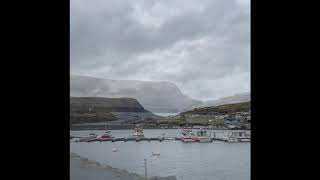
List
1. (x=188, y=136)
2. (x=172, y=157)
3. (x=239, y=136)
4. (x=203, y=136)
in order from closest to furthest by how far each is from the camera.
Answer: (x=239, y=136) → (x=203, y=136) → (x=188, y=136) → (x=172, y=157)

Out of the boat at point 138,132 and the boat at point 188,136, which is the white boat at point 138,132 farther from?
the boat at point 188,136

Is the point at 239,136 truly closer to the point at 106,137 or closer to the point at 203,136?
the point at 106,137

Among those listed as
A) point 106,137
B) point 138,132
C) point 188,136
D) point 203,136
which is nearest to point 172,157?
point 188,136

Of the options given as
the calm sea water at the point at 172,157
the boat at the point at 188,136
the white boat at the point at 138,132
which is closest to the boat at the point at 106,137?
the calm sea water at the point at 172,157
